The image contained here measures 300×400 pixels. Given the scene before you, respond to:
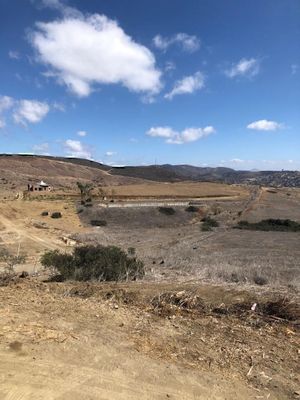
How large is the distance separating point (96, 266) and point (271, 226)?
46516mm

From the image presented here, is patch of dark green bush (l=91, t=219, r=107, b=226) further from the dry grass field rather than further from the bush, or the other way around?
the dry grass field

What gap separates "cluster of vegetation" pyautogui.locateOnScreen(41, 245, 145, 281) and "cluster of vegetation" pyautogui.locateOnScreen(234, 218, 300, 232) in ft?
137

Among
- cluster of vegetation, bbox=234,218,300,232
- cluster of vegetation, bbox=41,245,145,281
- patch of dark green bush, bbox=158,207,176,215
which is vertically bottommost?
cluster of vegetation, bbox=234,218,300,232

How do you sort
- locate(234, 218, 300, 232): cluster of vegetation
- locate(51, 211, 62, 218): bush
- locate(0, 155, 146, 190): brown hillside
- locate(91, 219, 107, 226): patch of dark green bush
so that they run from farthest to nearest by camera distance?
locate(0, 155, 146, 190): brown hillside, locate(51, 211, 62, 218): bush, locate(91, 219, 107, 226): patch of dark green bush, locate(234, 218, 300, 232): cluster of vegetation

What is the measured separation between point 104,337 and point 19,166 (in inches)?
6635

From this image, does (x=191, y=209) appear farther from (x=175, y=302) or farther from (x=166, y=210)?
(x=175, y=302)

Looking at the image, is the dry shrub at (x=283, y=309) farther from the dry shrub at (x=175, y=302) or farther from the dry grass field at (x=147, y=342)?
the dry shrub at (x=175, y=302)

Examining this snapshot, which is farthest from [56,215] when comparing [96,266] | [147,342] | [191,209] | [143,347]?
[143,347]

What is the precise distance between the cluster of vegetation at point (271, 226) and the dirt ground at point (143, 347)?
49.2m

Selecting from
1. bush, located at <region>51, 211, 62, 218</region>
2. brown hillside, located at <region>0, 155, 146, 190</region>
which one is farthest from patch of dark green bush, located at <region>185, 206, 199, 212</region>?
brown hillside, located at <region>0, 155, 146, 190</region>

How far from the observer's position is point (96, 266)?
52.4 feet

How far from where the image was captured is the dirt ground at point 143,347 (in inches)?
226

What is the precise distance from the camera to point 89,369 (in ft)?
20.3

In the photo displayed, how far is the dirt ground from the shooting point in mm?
5742
